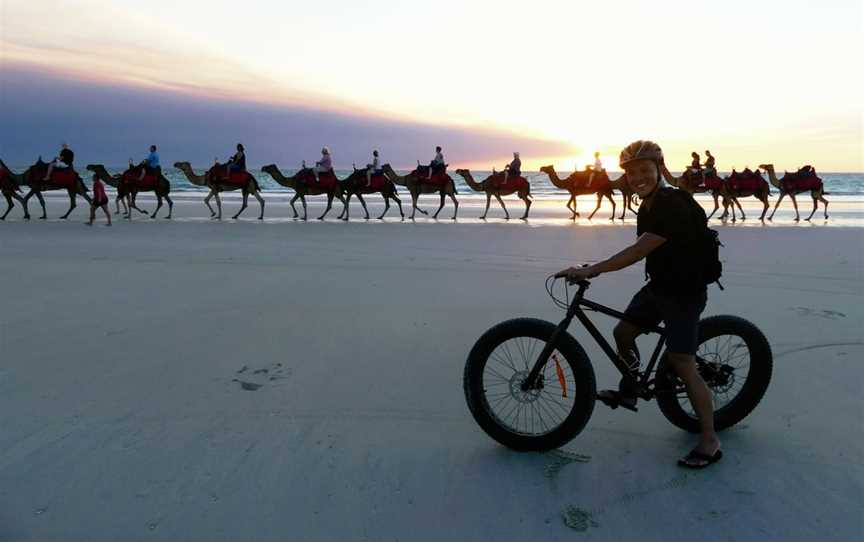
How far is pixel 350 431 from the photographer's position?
Answer: 3260 mm

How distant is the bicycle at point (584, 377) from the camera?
9.58 ft

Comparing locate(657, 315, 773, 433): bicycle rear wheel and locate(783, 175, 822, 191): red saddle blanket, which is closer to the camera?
locate(657, 315, 773, 433): bicycle rear wheel

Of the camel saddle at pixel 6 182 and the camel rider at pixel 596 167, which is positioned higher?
the camel rider at pixel 596 167

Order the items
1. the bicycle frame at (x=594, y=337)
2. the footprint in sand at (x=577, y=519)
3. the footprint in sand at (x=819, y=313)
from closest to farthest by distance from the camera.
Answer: the footprint in sand at (x=577, y=519), the bicycle frame at (x=594, y=337), the footprint in sand at (x=819, y=313)

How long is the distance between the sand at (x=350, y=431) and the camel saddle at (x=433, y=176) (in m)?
12.5

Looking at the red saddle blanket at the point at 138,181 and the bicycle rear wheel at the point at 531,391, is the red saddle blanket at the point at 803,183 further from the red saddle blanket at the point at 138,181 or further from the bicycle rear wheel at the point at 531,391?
the bicycle rear wheel at the point at 531,391

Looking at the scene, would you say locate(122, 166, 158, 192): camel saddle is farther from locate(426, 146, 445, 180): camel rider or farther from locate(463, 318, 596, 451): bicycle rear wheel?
locate(463, 318, 596, 451): bicycle rear wheel

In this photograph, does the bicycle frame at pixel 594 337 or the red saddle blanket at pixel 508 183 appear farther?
the red saddle blanket at pixel 508 183

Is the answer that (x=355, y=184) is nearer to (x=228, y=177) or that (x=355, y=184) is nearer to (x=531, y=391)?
(x=228, y=177)

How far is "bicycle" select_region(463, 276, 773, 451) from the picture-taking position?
2.92 m

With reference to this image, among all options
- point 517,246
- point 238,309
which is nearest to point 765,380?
point 238,309

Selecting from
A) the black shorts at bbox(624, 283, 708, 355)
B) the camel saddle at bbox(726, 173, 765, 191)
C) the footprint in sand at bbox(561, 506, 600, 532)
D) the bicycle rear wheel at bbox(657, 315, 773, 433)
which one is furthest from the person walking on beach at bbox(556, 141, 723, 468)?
the camel saddle at bbox(726, 173, 765, 191)

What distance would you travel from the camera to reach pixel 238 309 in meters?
5.84

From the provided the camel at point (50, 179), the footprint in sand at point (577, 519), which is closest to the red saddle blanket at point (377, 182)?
the camel at point (50, 179)
